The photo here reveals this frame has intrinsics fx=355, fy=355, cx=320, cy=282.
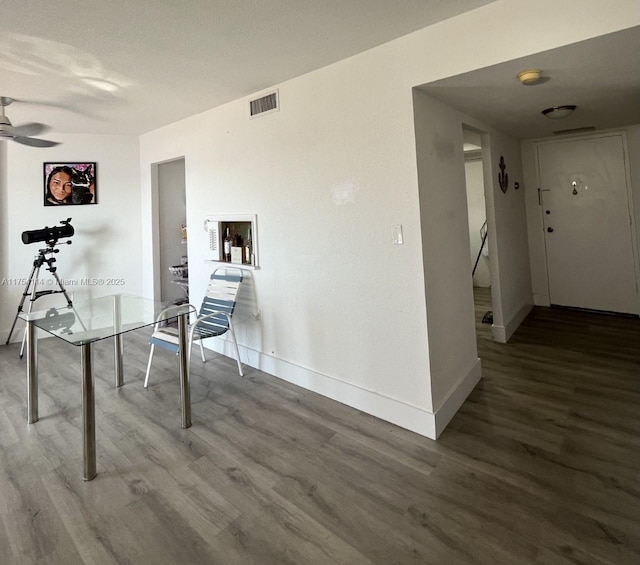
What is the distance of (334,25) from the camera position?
1918 millimetres

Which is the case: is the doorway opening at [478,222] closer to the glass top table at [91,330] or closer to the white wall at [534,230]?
the white wall at [534,230]

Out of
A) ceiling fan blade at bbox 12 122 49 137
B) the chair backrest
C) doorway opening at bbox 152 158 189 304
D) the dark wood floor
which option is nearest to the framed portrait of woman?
ceiling fan blade at bbox 12 122 49 137

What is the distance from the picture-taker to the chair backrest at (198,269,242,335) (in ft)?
9.98

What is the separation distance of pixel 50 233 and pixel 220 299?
88.0 inches

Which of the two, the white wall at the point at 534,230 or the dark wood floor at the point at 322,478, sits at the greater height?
the white wall at the point at 534,230

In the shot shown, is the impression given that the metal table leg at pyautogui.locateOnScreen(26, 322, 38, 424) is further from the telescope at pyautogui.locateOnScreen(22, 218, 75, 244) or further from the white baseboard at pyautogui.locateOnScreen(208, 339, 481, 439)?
the telescope at pyautogui.locateOnScreen(22, 218, 75, 244)

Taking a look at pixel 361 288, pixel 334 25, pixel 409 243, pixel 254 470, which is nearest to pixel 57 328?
pixel 254 470

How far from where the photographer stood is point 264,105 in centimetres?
284

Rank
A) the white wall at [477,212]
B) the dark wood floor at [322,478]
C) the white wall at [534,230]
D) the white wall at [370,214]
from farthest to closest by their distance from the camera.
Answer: the white wall at [477,212] < the white wall at [534,230] < the white wall at [370,214] < the dark wood floor at [322,478]

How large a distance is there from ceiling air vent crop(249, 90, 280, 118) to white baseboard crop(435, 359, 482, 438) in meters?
2.42

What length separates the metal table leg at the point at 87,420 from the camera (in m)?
1.78

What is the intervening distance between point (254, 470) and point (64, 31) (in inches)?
101

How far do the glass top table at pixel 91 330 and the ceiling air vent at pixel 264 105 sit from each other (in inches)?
64.9

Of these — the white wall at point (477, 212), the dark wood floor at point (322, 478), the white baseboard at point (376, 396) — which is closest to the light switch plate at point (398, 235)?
the white baseboard at point (376, 396)
